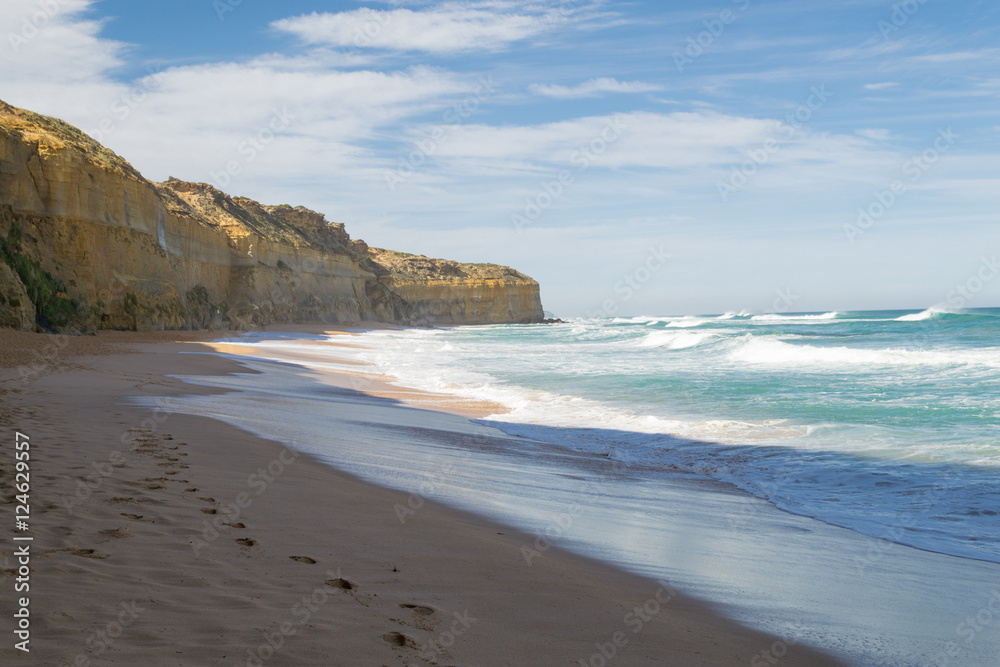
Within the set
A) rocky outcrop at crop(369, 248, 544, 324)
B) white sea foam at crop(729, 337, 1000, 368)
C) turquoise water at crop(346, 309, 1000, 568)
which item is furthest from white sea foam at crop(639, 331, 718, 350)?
rocky outcrop at crop(369, 248, 544, 324)

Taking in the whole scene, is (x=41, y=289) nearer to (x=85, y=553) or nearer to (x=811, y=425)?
(x=85, y=553)

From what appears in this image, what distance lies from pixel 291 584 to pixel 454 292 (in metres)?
89.5

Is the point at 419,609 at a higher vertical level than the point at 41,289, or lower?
lower

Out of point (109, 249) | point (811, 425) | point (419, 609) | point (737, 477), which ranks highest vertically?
point (109, 249)

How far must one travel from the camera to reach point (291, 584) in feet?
8.97

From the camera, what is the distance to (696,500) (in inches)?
228

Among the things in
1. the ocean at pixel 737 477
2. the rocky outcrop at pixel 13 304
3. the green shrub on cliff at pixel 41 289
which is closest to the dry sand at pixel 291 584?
the ocean at pixel 737 477

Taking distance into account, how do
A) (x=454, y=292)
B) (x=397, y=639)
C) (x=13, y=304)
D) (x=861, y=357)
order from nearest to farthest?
(x=397, y=639)
(x=13, y=304)
(x=861, y=357)
(x=454, y=292)

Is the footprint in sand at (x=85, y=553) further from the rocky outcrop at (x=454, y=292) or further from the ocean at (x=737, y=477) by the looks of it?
the rocky outcrop at (x=454, y=292)

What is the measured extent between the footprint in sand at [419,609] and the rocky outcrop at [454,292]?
81756mm

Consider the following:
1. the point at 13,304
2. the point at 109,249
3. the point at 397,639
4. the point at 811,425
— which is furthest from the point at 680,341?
the point at 397,639

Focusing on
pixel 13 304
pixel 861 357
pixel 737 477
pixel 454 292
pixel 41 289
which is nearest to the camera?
pixel 737 477

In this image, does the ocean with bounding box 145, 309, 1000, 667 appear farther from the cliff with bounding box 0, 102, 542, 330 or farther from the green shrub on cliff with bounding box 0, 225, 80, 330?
the cliff with bounding box 0, 102, 542, 330

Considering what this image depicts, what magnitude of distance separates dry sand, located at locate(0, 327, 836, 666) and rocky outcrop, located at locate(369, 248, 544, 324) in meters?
80.1
